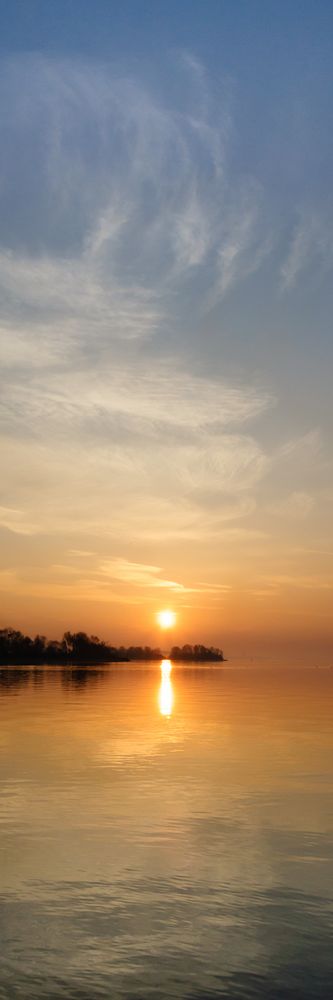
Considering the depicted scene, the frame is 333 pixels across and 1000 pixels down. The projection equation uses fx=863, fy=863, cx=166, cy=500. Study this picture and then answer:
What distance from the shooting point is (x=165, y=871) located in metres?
21.8

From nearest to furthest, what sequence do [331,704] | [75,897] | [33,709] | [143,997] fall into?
1. [143,997]
2. [75,897]
3. [33,709]
4. [331,704]

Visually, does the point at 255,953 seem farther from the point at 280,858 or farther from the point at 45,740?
the point at 45,740

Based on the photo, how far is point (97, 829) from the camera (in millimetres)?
26609

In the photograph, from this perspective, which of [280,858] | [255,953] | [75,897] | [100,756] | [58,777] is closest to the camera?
[255,953]

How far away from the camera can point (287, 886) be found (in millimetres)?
20719

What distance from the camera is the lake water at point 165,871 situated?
14.9m

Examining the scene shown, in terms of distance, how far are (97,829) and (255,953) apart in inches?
449

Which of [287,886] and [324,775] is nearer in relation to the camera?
[287,886]

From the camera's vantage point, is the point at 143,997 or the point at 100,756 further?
the point at 100,756

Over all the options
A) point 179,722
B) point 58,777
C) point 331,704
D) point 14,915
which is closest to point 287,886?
point 14,915

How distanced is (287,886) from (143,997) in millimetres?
7762

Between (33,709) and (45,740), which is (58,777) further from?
(33,709)

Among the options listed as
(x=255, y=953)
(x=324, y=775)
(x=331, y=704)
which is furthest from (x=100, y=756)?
(x=331, y=704)

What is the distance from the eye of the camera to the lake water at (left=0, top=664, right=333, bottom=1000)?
48.8 feet
